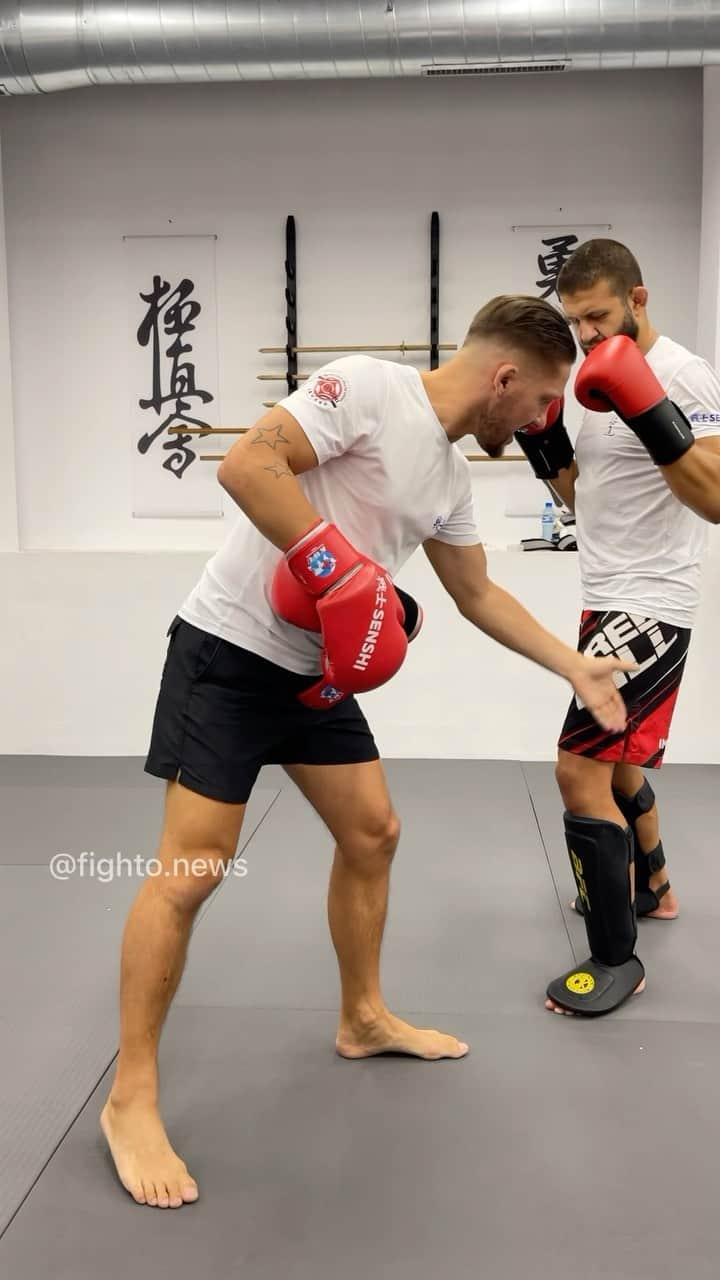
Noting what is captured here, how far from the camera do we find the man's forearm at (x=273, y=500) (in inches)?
57.1

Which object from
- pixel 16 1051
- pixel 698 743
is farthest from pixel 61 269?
pixel 16 1051

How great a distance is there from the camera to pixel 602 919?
86.7 inches

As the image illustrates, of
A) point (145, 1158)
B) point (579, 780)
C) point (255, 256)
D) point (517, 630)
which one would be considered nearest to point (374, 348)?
point (255, 256)

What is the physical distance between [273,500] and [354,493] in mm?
221

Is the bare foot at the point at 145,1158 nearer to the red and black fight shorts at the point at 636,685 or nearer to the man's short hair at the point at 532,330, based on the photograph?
the red and black fight shorts at the point at 636,685

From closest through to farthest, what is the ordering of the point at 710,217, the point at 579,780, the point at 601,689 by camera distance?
the point at 601,689 → the point at 579,780 → the point at 710,217

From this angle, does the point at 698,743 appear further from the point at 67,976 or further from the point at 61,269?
the point at 61,269

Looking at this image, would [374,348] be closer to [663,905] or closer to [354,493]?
[663,905]

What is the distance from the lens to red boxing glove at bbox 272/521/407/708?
1439 mm

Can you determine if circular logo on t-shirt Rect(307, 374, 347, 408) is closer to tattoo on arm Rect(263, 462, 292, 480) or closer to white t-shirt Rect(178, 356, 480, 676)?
white t-shirt Rect(178, 356, 480, 676)

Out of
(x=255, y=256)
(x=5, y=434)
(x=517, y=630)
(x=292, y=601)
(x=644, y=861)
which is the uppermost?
(x=255, y=256)

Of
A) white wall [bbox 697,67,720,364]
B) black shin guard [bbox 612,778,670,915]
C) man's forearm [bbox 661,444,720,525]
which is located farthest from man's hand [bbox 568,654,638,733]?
white wall [bbox 697,67,720,364]

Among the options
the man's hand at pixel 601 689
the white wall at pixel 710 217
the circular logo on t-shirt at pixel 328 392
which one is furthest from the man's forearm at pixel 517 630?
the white wall at pixel 710 217

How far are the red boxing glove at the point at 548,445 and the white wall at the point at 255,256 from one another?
1.91 metres
